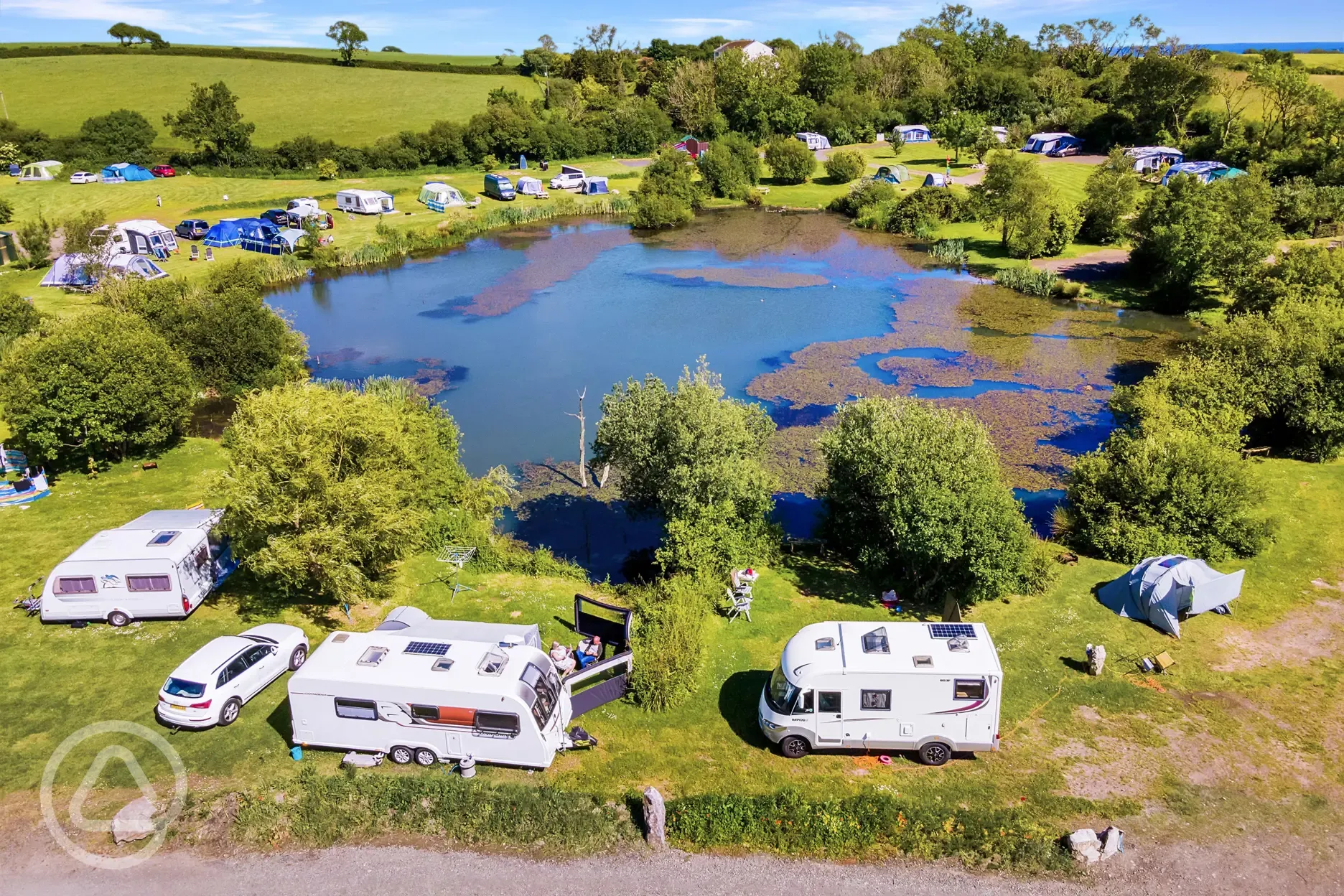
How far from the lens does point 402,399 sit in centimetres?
2823

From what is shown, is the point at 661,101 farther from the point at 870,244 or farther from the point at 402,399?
the point at 402,399

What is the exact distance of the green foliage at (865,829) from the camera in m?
15.0

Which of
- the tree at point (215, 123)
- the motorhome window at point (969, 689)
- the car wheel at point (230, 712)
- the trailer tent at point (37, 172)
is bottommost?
the car wheel at point (230, 712)

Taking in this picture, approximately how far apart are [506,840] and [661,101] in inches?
4954

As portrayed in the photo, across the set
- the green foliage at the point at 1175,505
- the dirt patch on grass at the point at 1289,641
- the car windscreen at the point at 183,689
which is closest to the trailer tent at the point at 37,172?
the car windscreen at the point at 183,689

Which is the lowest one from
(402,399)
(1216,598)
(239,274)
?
(1216,598)

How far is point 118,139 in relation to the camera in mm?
90750

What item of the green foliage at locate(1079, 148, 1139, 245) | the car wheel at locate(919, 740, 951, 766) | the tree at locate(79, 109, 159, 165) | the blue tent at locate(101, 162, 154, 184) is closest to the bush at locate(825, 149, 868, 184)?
the green foliage at locate(1079, 148, 1139, 245)

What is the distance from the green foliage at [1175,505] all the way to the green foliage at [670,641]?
13830mm

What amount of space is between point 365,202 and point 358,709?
69.4 m

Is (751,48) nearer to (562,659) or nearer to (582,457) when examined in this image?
(582,457)

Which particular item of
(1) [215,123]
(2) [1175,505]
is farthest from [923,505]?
(1) [215,123]

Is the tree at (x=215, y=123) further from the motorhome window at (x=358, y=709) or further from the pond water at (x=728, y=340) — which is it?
the motorhome window at (x=358, y=709)

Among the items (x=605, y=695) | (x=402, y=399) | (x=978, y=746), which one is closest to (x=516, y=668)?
(x=605, y=695)
